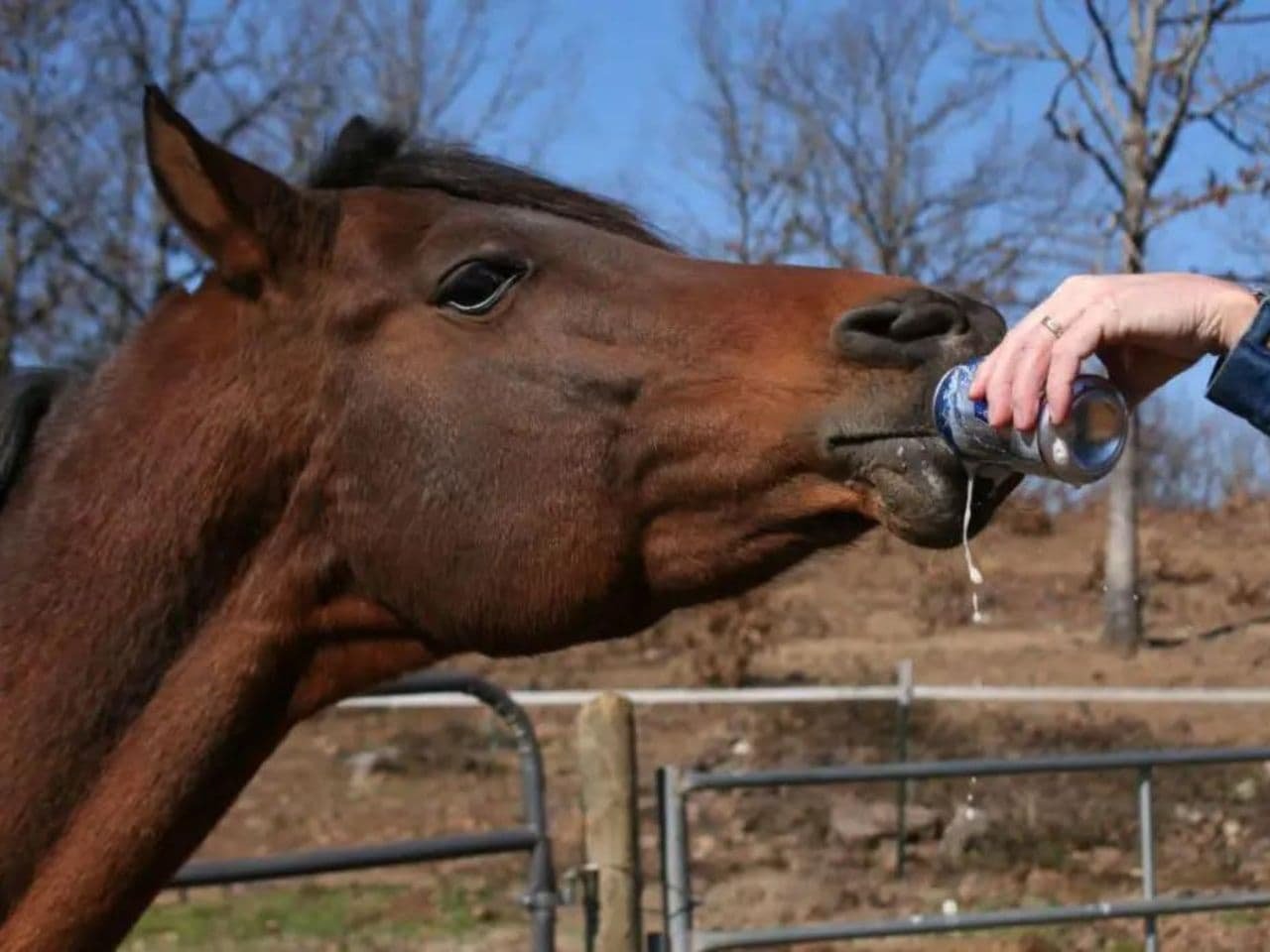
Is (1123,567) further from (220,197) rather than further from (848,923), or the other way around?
(220,197)

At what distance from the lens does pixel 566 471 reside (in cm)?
248

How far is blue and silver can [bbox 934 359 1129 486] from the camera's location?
1.91 metres

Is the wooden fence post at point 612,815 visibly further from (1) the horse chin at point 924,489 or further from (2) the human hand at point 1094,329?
(2) the human hand at point 1094,329

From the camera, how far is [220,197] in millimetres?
2512

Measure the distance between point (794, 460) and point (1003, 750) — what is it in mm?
9490

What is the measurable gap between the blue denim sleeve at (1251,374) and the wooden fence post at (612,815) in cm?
323

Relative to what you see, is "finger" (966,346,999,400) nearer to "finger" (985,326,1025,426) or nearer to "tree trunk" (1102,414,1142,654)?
"finger" (985,326,1025,426)

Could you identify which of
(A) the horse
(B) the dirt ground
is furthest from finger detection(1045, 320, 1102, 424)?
(B) the dirt ground

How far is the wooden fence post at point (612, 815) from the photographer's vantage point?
4793 millimetres

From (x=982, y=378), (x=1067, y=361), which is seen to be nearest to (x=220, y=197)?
(x=982, y=378)

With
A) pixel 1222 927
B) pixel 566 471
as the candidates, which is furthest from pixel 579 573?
pixel 1222 927

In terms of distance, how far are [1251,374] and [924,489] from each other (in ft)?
1.50

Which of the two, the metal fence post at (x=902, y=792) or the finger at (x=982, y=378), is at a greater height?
the finger at (x=982, y=378)

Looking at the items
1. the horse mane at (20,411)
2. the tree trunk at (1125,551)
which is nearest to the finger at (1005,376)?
the horse mane at (20,411)
